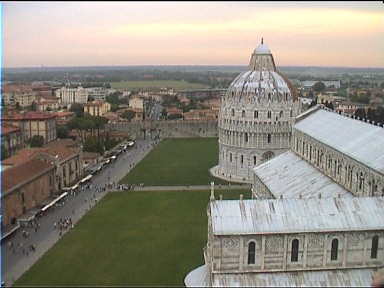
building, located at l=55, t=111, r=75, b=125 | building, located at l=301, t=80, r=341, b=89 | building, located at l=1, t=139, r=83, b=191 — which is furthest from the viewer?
building, located at l=301, t=80, r=341, b=89

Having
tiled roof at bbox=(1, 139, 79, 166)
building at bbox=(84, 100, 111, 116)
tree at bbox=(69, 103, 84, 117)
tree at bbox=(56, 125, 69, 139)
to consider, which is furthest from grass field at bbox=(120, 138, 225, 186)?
building at bbox=(84, 100, 111, 116)

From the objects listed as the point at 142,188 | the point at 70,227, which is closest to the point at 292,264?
the point at 70,227

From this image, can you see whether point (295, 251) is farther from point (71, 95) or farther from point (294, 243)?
point (71, 95)

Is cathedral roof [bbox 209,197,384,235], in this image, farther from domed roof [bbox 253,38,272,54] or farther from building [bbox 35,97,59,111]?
building [bbox 35,97,59,111]

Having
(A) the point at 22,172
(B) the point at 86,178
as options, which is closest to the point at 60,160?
(B) the point at 86,178

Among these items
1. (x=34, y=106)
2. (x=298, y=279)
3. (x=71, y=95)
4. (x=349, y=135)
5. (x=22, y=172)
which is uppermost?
(x=71, y=95)

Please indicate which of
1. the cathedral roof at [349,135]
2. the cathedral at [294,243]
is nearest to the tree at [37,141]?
the cathedral roof at [349,135]

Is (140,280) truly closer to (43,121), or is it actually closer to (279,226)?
(279,226)
